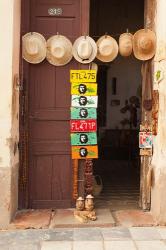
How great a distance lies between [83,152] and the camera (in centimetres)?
644

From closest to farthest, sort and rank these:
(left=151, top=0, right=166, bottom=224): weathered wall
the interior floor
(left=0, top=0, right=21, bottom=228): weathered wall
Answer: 1. (left=0, top=0, right=21, bottom=228): weathered wall
2. (left=151, top=0, right=166, bottom=224): weathered wall
3. the interior floor

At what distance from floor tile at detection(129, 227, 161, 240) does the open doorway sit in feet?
14.2

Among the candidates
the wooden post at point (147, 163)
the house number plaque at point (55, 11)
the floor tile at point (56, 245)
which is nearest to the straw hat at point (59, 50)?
the house number plaque at point (55, 11)

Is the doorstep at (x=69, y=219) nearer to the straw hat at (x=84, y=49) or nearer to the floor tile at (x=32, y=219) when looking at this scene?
the floor tile at (x=32, y=219)

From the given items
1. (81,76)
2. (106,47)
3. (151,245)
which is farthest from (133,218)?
(106,47)

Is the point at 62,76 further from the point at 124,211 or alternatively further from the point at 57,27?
the point at 124,211

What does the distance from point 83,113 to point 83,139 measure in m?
0.40

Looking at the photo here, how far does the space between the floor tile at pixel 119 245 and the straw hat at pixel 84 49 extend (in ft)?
8.82

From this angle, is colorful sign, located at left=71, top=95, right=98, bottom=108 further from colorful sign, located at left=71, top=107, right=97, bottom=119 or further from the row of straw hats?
the row of straw hats

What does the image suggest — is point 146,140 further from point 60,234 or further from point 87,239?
point 60,234

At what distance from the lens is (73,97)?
20.9 feet

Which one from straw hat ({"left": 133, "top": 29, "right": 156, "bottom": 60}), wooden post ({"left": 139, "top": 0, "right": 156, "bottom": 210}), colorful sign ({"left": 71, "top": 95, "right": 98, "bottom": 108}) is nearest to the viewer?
straw hat ({"left": 133, "top": 29, "right": 156, "bottom": 60})

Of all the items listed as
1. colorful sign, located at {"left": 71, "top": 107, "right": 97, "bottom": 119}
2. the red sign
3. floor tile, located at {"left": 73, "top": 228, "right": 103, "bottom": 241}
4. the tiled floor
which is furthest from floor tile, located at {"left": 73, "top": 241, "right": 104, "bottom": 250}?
colorful sign, located at {"left": 71, "top": 107, "right": 97, "bottom": 119}

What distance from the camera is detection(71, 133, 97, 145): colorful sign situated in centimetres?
641
